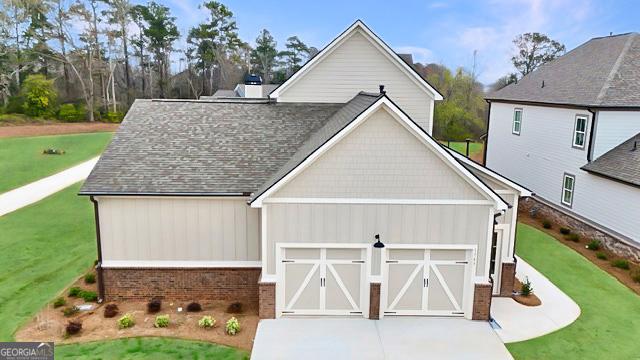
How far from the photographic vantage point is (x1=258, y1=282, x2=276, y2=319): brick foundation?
39.2 feet

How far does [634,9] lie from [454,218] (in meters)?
38.3

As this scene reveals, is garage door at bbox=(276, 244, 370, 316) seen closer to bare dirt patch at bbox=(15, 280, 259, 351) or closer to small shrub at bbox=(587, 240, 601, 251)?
bare dirt patch at bbox=(15, 280, 259, 351)

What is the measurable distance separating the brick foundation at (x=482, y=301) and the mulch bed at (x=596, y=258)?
605 cm

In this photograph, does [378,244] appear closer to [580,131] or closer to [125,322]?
[125,322]

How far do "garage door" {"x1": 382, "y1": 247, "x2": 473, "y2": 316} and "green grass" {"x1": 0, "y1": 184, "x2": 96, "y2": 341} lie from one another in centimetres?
A: 952

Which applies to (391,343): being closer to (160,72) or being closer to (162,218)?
(162,218)

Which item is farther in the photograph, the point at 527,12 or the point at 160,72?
the point at 160,72

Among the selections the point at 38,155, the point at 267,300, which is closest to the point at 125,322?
the point at 267,300

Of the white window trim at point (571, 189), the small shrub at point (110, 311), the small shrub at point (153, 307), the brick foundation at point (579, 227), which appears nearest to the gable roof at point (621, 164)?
the white window trim at point (571, 189)

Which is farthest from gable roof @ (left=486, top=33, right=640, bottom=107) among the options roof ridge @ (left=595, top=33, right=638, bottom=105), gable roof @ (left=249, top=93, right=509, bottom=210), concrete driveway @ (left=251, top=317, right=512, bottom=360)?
concrete driveway @ (left=251, top=317, right=512, bottom=360)

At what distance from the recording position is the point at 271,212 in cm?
1170

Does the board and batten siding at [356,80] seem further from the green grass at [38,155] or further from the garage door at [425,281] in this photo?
→ the green grass at [38,155]

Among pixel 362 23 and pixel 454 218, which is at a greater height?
pixel 362 23

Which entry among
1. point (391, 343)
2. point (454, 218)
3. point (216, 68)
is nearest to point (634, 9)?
point (454, 218)
